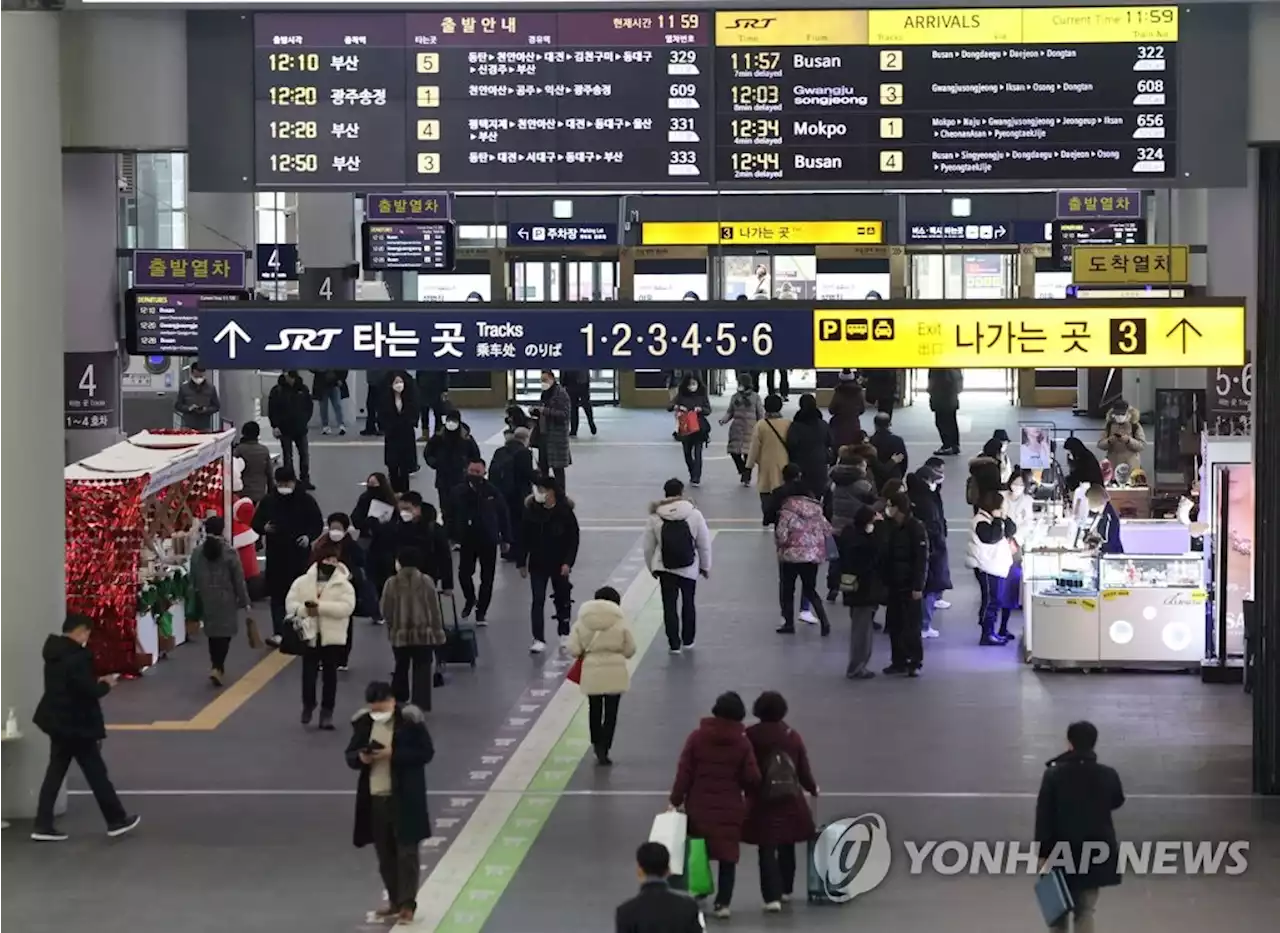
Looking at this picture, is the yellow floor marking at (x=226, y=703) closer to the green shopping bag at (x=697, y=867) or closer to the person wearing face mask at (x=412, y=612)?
the person wearing face mask at (x=412, y=612)

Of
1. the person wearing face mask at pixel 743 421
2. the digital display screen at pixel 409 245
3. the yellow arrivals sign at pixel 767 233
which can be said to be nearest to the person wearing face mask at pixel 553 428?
the person wearing face mask at pixel 743 421

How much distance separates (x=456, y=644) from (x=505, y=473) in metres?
4.93

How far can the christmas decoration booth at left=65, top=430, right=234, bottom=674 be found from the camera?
58.6ft

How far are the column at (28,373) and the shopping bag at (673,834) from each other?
15.6 feet

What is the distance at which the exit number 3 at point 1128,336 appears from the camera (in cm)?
1357

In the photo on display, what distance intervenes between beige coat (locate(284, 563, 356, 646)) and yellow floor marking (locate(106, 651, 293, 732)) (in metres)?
1.11

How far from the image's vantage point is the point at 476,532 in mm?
19781

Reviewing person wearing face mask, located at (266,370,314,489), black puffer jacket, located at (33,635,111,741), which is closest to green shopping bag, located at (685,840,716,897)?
black puffer jacket, located at (33,635,111,741)

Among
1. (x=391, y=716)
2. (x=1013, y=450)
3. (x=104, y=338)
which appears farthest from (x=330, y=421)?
(x=391, y=716)

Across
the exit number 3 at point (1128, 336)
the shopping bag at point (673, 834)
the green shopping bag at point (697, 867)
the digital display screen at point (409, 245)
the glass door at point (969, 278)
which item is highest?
the digital display screen at point (409, 245)

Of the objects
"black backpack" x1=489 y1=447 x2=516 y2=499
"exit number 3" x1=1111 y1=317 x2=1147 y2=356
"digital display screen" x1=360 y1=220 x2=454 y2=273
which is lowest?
"black backpack" x1=489 y1=447 x2=516 y2=499

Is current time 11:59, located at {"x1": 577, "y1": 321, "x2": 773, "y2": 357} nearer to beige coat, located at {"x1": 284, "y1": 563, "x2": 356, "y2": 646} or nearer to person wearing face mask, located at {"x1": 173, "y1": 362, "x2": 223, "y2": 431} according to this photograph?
beige coat, located at {"x1": 284, "y1": 563, "x2": 356, "y2": 646}

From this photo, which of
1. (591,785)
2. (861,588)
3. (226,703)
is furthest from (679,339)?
(226,703)

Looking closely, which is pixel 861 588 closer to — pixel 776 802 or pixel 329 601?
pixel 329 601
